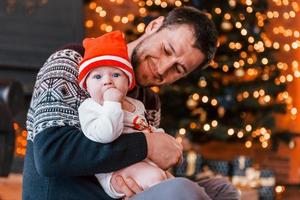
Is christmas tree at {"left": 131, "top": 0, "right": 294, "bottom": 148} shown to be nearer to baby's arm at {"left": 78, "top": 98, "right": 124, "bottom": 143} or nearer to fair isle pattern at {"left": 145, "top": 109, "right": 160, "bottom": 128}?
fair isle pattern at {"left": 145, "top": 109, "right": 160, "bottom": 128}

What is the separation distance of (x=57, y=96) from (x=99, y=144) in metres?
0.15

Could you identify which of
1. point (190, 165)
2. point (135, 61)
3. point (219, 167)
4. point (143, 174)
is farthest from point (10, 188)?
point (143, 174)

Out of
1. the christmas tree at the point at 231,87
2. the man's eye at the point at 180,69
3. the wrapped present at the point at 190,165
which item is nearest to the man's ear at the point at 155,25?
the man's eye at the point at 180,69

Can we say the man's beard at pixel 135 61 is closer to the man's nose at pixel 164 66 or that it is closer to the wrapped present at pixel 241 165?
the man's nose at pixel 164 66

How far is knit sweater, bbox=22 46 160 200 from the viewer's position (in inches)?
48.6

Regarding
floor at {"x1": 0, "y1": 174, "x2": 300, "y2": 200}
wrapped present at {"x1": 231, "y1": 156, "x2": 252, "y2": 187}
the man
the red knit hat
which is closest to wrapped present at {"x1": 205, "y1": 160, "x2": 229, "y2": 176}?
wrapped present at {"x1": 231, "y1": 156, "x2": 252, "y2": 187}

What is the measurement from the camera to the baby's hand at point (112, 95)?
1271mm

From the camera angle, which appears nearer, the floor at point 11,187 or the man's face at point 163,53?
the man's face at point 163,53

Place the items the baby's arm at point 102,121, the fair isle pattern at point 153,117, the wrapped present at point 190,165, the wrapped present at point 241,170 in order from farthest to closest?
the wrapped present at point 241,170, the wrapped present at point 190,165, the fair isle pattern at point 153,117, the baby's arm at point 102,121

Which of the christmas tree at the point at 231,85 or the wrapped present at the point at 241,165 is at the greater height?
the christmas tree at the point at 231,85

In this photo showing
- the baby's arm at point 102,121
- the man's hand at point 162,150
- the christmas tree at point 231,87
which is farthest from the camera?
the christmas tree at point 231,87

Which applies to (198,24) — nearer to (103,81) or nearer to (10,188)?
(103,81)

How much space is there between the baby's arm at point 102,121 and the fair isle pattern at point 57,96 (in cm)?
4

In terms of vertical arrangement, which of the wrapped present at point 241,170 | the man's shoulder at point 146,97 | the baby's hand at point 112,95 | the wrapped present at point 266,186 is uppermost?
the baby's hand at point 112,95
